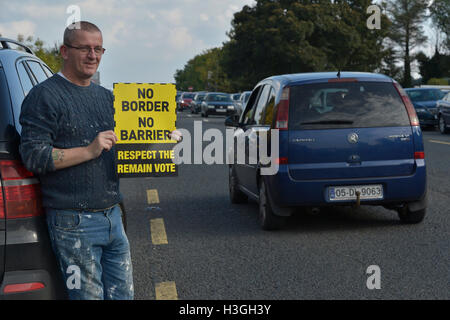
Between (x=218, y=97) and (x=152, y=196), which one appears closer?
(x=152, y=196)

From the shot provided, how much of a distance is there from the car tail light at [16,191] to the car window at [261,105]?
4820 mm

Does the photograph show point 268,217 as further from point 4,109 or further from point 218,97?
point 218,97

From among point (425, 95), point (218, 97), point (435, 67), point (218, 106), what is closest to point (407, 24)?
point (435, 67)

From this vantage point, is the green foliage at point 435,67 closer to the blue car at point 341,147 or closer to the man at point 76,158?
the blue car at point 341,147

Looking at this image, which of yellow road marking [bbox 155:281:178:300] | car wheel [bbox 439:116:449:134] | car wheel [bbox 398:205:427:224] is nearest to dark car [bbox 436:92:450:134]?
car wheel [bbox 439:116:449:134]

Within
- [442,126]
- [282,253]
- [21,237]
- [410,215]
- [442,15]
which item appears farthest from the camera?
[442,15]

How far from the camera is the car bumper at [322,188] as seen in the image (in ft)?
24.1

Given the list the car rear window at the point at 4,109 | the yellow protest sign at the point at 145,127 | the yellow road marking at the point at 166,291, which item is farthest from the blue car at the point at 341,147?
the car rear window at the point at 4,109

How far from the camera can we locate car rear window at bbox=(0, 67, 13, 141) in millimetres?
3717

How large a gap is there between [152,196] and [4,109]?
23.0 ft

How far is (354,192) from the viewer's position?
7.44 m

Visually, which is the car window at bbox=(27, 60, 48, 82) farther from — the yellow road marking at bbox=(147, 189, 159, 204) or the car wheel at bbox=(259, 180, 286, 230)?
the yellow road marking at bbox=(147, 189, 159, 204)

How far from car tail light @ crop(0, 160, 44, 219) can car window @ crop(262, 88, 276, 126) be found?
4.25 metres
